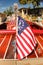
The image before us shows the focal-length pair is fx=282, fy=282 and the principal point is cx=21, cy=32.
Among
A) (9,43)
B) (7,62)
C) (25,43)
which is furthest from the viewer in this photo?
(9,43)

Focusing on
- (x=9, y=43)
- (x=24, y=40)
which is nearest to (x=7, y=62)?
(x=9, y=43)

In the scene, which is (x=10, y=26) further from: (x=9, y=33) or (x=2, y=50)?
(x=2, y=50)

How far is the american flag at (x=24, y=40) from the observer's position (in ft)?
18.6

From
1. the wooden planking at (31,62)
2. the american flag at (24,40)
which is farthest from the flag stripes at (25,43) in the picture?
the wooden planking at (31,62)

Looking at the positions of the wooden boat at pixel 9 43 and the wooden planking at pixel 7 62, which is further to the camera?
the wooden boat at pixel 9 43

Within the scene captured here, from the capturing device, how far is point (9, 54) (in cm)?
569

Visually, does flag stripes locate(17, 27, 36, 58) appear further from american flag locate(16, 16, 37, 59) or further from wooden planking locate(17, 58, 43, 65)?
wooden planking locate(17, 58, 43, 65)

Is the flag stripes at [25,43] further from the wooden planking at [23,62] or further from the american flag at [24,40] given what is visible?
the wooden planking at [23,62]

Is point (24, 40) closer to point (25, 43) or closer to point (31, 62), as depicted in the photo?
point (25, 43)

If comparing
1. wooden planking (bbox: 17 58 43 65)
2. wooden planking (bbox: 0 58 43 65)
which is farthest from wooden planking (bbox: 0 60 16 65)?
wooden planking (bbox: 17 58 43 65)

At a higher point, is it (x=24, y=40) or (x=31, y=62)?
(x=24, y=40)

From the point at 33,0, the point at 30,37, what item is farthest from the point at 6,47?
the point at 33,0

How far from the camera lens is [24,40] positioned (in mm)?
5715

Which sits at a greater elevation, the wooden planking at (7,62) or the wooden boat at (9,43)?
the wooden boat at (9,43)
